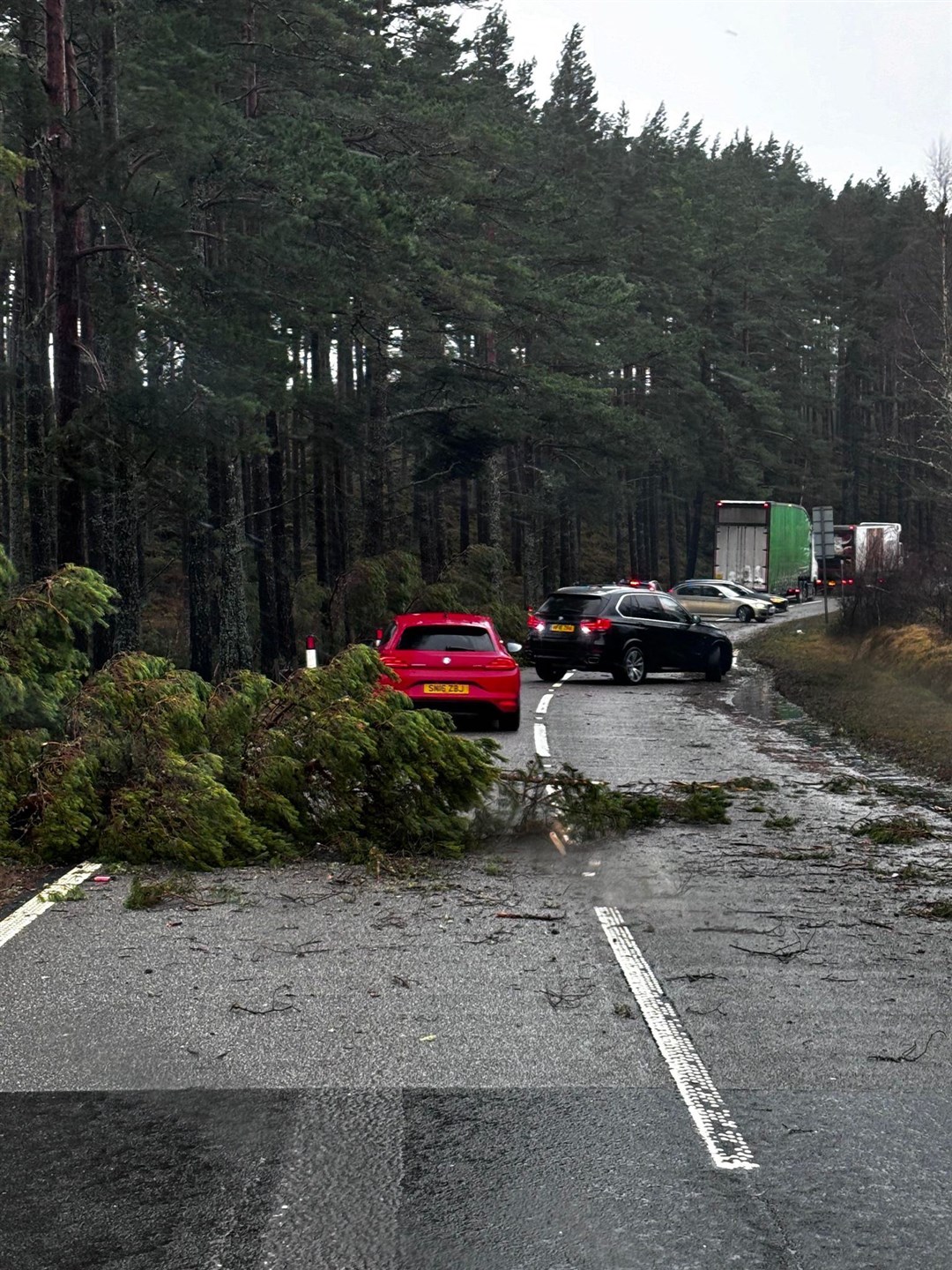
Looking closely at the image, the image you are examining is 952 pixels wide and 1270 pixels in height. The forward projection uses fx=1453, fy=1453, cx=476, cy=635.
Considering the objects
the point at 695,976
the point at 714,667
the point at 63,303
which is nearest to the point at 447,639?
the point at 63,303

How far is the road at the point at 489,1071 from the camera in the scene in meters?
4.39

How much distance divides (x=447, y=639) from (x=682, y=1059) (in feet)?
44.8

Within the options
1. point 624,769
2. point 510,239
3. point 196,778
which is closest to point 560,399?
point 510,239

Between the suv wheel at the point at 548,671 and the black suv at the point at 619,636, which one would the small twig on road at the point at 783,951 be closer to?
the black suv at the point at 619,636

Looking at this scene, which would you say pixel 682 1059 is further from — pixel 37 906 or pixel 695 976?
pixel 37 906

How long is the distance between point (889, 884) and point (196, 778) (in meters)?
4.76

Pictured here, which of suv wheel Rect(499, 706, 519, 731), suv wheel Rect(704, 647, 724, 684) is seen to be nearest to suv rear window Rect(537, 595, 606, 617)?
suv wheel Rect(704, 647, 724, 684)

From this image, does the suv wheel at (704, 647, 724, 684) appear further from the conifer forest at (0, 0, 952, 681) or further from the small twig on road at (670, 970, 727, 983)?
the small twig on road at (670, 970, 727, 983)

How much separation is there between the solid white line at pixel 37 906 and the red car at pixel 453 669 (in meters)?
9.41

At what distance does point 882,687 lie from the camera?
2538 centimetres

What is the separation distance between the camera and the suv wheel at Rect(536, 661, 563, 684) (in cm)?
2973

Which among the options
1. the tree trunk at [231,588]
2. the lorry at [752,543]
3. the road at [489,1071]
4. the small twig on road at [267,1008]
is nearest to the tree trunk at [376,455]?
the tree trunk at [231,588]

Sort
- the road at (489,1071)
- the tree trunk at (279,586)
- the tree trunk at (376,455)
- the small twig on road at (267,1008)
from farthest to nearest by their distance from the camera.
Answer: the tree trunk at (376,455) < the tree trunk at (279,586) < the small twig on road at (267,1008) < the road at (489,1071)

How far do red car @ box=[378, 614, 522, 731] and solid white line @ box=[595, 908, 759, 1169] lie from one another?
1090cm
